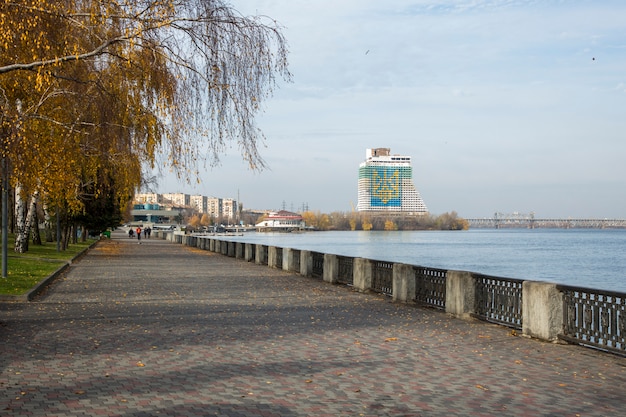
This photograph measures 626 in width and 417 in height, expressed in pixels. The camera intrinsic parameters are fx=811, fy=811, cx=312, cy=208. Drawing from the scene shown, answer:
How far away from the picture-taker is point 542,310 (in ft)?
40.2

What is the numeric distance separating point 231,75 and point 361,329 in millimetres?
4762

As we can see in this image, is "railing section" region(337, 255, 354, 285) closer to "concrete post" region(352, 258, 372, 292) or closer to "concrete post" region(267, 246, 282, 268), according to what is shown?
"concrete post" region(352, 258, 372, 292)

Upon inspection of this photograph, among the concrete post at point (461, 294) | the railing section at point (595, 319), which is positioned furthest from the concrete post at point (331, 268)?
the railing section at point (595, 319)

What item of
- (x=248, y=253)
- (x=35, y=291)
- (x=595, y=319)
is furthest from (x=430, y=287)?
(x=248, y=253)

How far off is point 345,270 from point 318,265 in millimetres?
3432

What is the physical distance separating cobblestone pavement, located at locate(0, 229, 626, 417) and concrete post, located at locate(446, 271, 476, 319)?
0.35 metres

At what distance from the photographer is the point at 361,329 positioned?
13297 mm

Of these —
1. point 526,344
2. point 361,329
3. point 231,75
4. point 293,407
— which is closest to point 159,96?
point 231,75

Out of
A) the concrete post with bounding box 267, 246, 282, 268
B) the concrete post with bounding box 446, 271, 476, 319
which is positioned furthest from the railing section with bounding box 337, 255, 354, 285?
the concrete post with bounding box 267, 246, 282, 268

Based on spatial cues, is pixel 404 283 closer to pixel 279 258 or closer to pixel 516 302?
pixel 516 302

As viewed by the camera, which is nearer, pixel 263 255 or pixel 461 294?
pixel 461 294

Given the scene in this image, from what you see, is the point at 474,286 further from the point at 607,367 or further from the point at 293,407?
the point at 293,407

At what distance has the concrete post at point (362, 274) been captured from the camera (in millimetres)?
20984

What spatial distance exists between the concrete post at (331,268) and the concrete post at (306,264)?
2.48m
